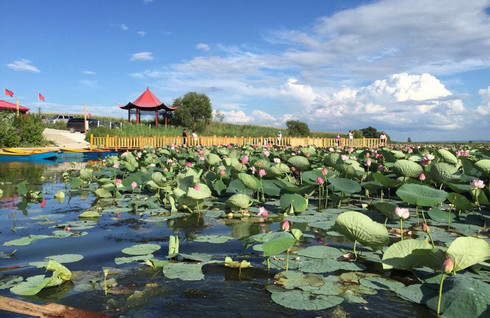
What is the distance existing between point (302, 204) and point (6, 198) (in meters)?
4.33

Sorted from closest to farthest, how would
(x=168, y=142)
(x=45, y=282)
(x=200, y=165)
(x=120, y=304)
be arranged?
(x=120, y=304)
(x=45, y=282)
(x=200, y=165)
(x=168, y=142)

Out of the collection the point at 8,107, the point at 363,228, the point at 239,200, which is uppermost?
the point at 8,107

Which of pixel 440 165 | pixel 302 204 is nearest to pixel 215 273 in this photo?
pixel 302 204

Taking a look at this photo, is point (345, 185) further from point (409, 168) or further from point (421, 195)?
point (421, 195)

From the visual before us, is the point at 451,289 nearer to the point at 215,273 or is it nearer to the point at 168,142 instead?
the point at 215,273

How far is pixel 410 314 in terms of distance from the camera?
5.00 feet

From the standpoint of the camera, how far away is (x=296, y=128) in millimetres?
33438

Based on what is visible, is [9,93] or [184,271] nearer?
[184,271]

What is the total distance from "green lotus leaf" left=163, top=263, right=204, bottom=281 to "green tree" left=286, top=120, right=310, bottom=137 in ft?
104

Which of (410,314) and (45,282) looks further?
(45,282)

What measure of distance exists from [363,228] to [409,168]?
2149 mm

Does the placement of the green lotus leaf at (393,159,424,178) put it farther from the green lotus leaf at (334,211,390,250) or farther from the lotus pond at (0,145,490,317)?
the green lotus leaf at (334,211,390,250)

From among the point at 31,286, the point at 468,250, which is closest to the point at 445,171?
the point at 468,250

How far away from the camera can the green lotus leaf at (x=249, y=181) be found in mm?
3852
